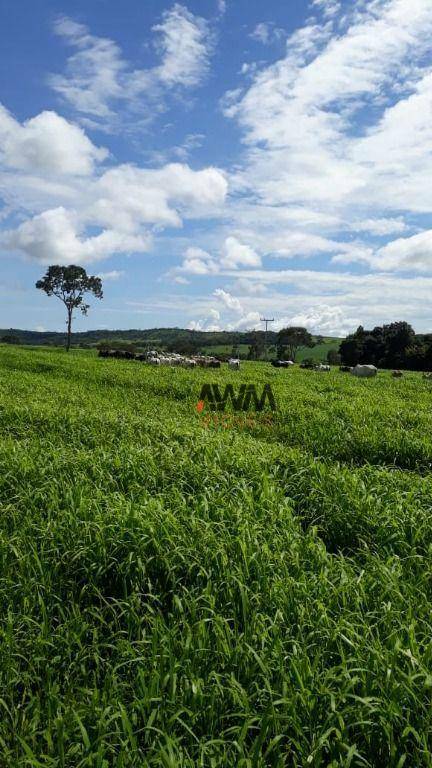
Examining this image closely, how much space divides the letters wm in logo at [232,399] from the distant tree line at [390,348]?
179 ft

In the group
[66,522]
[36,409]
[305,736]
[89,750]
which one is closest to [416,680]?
[305,736]

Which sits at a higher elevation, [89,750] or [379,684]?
[379,684]

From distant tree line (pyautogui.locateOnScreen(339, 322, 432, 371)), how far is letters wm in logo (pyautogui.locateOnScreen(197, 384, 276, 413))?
54508 millimetres

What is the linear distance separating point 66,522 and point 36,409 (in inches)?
297

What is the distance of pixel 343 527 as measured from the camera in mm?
6203

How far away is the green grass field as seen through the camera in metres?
2.99

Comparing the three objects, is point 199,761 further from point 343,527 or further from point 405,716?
point 343,527

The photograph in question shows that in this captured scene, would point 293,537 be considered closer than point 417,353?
Yes

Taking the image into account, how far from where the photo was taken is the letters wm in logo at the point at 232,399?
1527 cm

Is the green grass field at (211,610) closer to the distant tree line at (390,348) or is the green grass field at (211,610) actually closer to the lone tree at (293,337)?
the distant tree line at (390,348)

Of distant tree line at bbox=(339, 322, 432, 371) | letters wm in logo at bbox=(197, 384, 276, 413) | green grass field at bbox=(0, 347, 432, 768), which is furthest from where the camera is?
distant tree line at bbox=(339, 322, 432, 371)

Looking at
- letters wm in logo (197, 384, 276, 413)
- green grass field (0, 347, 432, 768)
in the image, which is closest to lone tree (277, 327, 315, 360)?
letters wm in logo (197, 384, 276, 413)

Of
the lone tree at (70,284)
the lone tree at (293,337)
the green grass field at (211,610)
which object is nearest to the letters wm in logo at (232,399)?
the green grass field at (211,610)

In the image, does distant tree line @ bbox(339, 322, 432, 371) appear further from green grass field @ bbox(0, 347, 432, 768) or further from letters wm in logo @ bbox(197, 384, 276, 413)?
green grass field @ bbox(0, 347, 432, 768)
